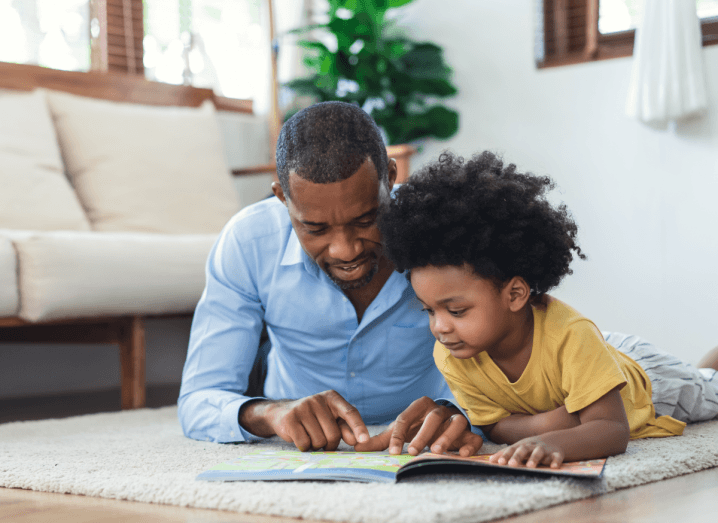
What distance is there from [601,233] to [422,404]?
2002mm

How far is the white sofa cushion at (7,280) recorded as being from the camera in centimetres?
182

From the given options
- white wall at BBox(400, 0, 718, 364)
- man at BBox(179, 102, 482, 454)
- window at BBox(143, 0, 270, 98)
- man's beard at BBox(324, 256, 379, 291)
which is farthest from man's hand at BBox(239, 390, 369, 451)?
window at BBox(143, 0, 270, 98)

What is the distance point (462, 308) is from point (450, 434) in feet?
0.65

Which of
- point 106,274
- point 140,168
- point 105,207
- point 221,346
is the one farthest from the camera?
point 140,168

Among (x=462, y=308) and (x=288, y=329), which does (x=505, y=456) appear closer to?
(x=462, y=308)

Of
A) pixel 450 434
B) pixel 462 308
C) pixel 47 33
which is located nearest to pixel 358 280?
pixel 462 308

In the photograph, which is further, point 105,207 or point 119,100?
point 119,100

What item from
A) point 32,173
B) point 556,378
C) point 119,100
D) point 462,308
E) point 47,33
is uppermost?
point 47,33

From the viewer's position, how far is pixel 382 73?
10.7 feet

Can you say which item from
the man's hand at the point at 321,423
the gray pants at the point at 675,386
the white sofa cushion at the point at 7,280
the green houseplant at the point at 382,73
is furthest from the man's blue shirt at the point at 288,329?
the green houseplant at the point at 382,73

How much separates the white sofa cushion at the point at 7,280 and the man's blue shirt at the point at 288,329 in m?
0.57

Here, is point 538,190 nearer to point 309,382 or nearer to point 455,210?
point 455,210

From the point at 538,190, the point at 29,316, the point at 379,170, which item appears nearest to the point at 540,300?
the point at 538,190

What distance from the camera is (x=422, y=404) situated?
4.06ft
